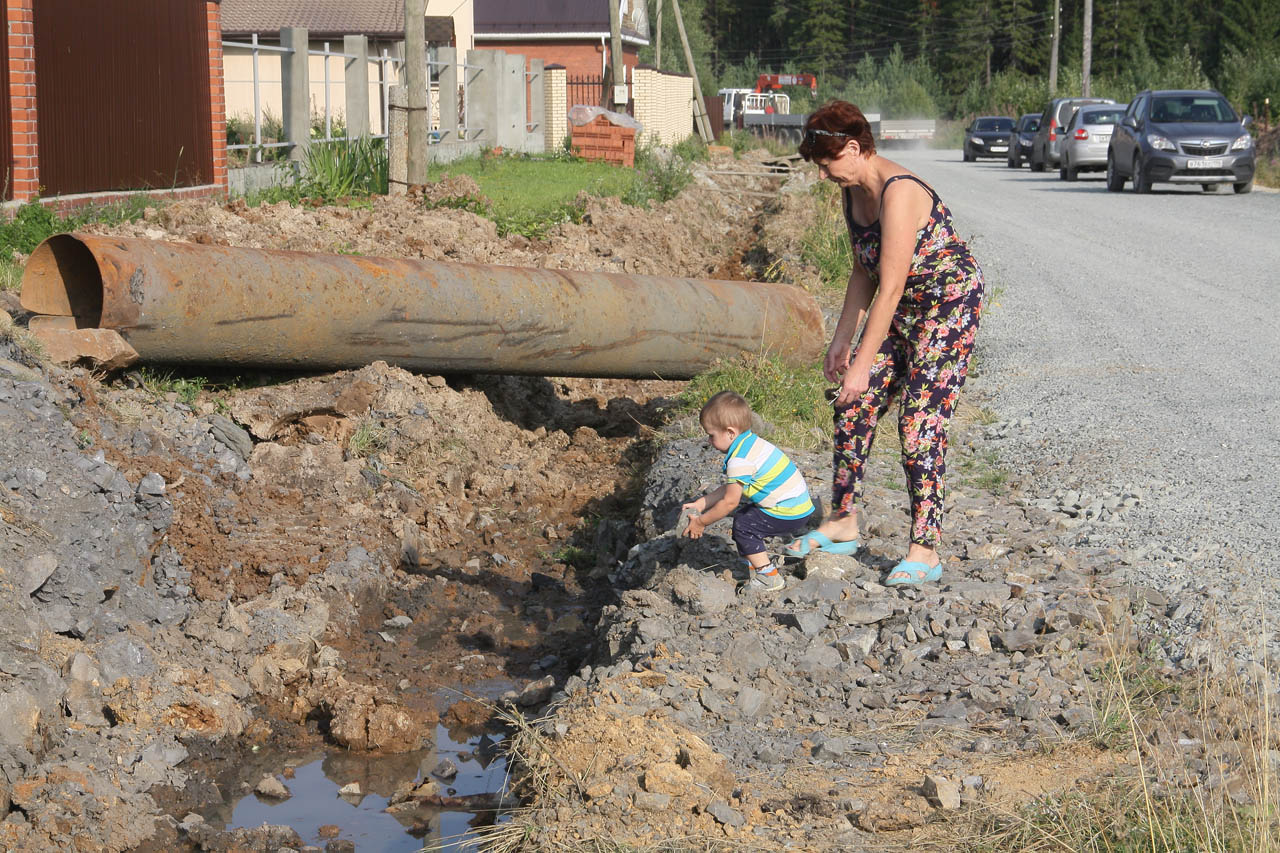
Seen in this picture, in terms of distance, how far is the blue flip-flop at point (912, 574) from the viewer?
Answer: 4.57 m

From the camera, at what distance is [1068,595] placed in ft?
14.7

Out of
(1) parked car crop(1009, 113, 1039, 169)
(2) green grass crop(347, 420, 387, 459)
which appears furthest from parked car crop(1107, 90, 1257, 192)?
(2) green grass crop(347, 420, 387, 459)

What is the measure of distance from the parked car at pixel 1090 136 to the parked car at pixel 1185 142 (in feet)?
11.9

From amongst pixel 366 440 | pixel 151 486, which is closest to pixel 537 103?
pixel 366 440

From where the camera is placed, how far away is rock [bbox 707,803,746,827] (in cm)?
324

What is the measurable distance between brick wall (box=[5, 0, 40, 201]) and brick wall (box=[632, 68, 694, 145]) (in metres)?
18.5

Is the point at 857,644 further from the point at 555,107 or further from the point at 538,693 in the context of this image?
the point at 555,107

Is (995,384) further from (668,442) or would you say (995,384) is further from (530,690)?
(530,690)

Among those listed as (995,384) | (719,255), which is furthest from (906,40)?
(995,384)

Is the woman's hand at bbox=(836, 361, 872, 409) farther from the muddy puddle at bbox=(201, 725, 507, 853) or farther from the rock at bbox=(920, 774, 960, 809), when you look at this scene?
the muddy puddle at bbox=(201, 725, 507, 853)

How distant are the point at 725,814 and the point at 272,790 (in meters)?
1.64

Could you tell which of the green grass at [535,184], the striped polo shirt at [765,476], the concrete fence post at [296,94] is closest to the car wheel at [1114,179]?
the green grass at [535,184]

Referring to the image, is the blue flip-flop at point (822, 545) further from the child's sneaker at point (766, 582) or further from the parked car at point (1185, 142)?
the parked car at point (1185, 142)

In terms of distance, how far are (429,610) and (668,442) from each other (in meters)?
1.92
